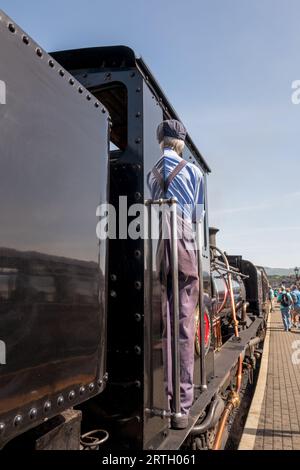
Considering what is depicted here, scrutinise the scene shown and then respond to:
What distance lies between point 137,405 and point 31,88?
151 centimetres

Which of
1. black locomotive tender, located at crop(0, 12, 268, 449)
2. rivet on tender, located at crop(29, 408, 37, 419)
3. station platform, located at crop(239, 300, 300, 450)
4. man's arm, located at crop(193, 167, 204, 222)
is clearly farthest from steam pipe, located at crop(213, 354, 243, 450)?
rivet on tender, located at crop(29, 408, 37, 419)

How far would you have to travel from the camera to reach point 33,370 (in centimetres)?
117

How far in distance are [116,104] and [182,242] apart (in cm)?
104

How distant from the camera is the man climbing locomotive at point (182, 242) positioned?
2150 millimetres

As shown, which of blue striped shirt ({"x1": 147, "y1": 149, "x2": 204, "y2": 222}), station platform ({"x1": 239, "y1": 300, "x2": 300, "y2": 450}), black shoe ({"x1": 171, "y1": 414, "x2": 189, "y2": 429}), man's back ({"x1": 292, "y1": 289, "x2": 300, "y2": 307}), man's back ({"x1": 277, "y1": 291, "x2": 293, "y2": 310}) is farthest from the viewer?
man's back ({"x1": 292, "y1": 289, "x2": 300, "y2": 307})

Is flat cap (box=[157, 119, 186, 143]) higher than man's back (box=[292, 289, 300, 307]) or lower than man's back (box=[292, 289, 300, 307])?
higher

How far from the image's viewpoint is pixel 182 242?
2227 millimetres

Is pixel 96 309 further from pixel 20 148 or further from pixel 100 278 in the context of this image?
pixel 20 148

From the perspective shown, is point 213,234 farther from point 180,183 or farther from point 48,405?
point 48,405

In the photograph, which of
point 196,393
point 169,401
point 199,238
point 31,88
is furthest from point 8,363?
point 196,393

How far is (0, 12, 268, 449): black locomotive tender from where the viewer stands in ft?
3.70

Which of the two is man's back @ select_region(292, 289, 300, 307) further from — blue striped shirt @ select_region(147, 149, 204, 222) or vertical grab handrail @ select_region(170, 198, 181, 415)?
vertical grab handrail @ select_region(170, 198, 181, 415)

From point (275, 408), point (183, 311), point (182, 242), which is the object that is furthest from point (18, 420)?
point (275, 408)

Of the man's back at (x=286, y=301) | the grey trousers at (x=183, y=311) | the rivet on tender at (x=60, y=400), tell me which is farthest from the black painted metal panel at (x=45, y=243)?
the man's back at (x=286, y=301)
